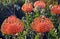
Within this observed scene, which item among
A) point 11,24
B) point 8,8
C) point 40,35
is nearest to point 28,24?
point 40,35

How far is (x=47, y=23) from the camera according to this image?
82.8 inches

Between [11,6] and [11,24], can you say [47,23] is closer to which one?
[11,24]

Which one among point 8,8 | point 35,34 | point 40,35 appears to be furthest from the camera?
point 8,8

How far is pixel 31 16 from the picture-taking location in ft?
8.96

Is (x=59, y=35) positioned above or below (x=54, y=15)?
below

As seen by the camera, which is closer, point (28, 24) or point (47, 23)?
point (47, 23)

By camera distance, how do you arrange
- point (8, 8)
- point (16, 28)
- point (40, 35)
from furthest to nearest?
1. point (8, 8)
2. point (40, 35)
3. point (16, 28)

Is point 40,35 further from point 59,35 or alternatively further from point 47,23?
point 59,35

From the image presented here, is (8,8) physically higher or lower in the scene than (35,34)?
higher

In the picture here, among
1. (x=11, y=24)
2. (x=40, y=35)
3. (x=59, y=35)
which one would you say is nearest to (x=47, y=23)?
(x=40, y=35)

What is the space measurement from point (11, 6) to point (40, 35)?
1.06 metres

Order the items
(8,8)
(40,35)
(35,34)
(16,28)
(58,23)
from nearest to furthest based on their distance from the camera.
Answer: (16,28), (40,35), (35,34), (58,23), (8,8)

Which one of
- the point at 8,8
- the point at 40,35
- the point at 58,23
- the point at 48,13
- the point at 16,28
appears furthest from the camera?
the point at 8,8

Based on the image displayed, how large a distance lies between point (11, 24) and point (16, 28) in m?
0.06
